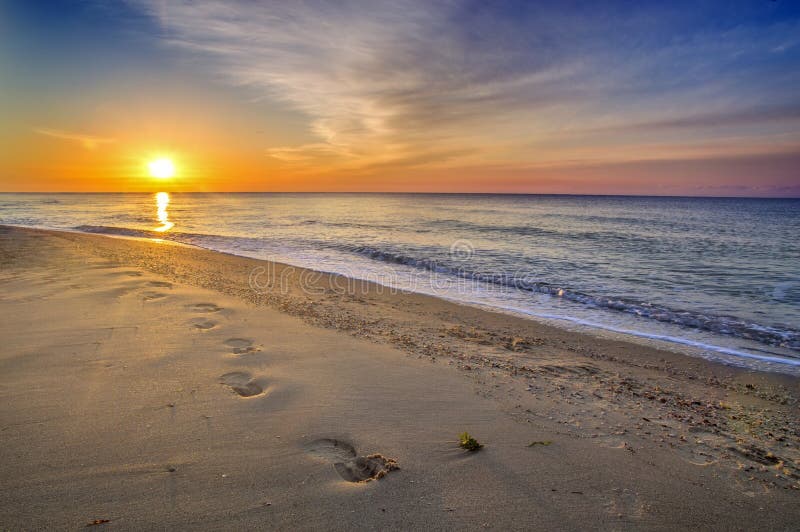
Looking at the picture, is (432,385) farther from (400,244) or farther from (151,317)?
(400,244)

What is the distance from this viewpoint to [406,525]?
235 cm

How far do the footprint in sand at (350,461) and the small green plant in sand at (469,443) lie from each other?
2.02ft

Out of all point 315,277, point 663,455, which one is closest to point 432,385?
point 663,455

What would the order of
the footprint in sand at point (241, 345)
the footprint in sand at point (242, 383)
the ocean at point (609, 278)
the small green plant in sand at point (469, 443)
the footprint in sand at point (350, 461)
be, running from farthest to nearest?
the ocean at point (609, 278)
the footprint in sand at point (241, 345)
the footprint in sand at point (242, 383)
the small green plant in sand at point (469, 443)
the footprint in sand at point (350, 461)

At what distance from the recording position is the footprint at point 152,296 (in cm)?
703

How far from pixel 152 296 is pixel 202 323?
2.06 metres

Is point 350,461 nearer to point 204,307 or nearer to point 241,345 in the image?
point 241,345

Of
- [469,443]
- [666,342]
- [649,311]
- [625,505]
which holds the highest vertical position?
[469,443]

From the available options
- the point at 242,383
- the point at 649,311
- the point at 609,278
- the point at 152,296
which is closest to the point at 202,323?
the point at 152,296

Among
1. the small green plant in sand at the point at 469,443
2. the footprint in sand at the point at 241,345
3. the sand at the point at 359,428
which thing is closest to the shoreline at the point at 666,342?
the sand at the point at 359,428

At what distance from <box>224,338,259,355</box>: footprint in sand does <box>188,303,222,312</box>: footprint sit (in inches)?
64.6

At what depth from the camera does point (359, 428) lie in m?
3.39

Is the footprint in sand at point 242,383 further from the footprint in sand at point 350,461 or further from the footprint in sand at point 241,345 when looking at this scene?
the footprint in sand at point 350,461

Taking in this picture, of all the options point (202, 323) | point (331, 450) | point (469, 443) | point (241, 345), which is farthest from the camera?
point (202, 323)
